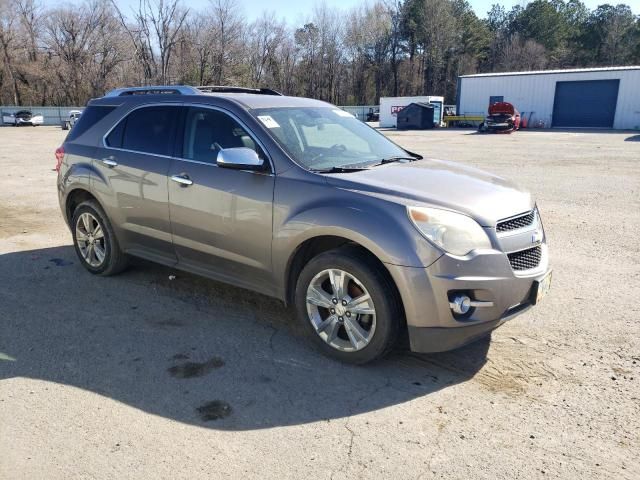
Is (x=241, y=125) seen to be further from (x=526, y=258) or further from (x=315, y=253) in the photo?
(x=526, y=258)

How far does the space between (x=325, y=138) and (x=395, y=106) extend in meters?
42.8

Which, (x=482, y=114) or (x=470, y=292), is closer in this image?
(x=470, y=292)

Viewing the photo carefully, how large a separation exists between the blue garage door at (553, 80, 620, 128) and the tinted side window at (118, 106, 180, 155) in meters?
41.4

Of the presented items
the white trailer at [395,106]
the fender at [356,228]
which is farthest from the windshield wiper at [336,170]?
the white trailer at [395,106]

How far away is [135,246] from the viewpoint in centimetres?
515

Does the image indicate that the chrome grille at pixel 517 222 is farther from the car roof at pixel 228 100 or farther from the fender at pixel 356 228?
the car roof at pixel 228 100

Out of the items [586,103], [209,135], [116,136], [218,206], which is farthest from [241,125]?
[586,103]

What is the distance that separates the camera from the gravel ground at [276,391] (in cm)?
277

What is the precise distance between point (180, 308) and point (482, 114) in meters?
43.5

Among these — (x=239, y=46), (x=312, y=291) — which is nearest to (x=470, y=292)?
(x=312, y=291)

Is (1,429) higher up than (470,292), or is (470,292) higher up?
(470,292)

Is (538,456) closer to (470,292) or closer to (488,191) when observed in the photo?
(470,292)

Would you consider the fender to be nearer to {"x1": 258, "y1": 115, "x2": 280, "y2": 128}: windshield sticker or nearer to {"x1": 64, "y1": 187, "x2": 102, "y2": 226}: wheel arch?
{"x1": 258, "y1": 115, "x2": 280, "y2": 128}: windshield sticker

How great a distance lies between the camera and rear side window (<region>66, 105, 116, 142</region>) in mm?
5492
